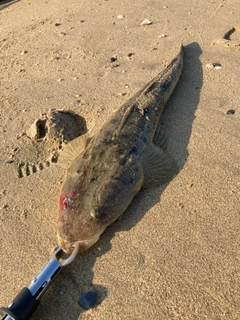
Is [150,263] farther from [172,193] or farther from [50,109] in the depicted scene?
[50,109]

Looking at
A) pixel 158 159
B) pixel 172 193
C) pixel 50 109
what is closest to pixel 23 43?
pixel 50 109

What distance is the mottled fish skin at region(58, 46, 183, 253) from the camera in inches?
108

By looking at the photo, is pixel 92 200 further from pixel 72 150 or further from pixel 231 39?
pixel 231 39

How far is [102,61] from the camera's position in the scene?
5195 millimetres

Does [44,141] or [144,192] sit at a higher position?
[44,141]

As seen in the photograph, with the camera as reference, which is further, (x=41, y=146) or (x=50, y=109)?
(x=50, y=109)

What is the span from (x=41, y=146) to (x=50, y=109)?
67 cm

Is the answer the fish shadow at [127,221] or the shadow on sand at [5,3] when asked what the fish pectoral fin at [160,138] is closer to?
the fish shadow at [127,221]

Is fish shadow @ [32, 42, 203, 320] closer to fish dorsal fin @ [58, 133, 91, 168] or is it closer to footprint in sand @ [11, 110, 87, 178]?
fish dorsal fin @ [58, 133, 91, 168]

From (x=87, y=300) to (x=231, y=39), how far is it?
4695 mm

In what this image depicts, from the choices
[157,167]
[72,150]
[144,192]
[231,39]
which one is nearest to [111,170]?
[144,192]

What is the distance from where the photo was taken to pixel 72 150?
352 cm

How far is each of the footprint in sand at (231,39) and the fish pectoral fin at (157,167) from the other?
2716mm

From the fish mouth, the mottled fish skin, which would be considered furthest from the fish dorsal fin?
the fish mouth
